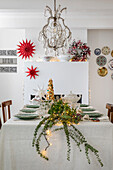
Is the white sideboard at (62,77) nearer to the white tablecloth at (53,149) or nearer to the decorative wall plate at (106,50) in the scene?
the decorative wall plate at (106,50)

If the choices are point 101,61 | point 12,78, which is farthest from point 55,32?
point 12,78

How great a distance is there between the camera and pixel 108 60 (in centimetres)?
597

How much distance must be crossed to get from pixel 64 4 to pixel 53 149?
352cm

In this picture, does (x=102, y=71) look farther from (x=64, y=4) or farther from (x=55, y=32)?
(x=55, y=32)

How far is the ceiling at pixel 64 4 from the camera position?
4.94 m

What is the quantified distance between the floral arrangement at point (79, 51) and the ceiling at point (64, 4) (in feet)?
2.58

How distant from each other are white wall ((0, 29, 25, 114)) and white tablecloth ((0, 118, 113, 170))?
4.09 m

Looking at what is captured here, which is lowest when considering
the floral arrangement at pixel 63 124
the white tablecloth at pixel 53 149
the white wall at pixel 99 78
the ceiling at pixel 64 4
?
the white tablecloth at pixel 53 149

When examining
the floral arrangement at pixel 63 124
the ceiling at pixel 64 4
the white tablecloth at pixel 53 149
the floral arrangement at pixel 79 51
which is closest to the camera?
the floral arrangement at pixel 63 124

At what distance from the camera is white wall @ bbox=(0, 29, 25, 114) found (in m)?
6.50

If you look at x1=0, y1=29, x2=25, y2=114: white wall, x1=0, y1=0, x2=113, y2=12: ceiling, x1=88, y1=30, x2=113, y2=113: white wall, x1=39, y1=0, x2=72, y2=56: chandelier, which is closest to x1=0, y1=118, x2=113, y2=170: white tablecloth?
x1=39, y1=0, x2=72, y2=56: chandelier

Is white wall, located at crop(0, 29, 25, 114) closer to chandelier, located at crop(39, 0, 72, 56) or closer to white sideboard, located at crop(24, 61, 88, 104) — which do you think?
white sideboard, located at crop(24, 61, 88, 104)

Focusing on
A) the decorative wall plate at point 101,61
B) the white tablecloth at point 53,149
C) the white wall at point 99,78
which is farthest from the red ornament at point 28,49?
the white tablecloth at point 53,149

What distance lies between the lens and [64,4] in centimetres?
507
